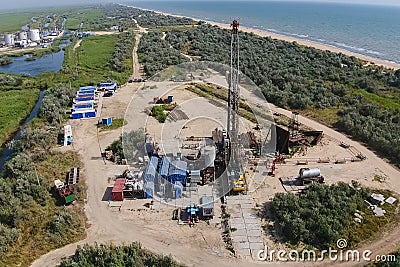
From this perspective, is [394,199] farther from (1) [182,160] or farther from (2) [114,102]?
(2) [114,102]

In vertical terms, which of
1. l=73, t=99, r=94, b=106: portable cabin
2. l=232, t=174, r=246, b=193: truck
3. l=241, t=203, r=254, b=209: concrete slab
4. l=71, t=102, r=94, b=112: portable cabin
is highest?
l=73, t=99, r=94, b=106: portable cabin

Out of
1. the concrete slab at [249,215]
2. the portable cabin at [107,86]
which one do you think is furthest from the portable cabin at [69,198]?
the portable cabin at [107,86]

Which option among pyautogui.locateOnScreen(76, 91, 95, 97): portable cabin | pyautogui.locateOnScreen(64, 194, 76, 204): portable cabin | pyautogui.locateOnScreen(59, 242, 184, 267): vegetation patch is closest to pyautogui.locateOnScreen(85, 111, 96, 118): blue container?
pyautogui.locateOnScreen(76, 91, 95, 97): portable cabin

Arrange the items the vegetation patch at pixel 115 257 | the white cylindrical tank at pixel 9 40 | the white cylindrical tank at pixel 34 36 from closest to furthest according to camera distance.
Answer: the vegetation patch at pixel 115 257, the white cylindrical tank at pixel 9 40, the white cylindrical tank at pixel 34 36

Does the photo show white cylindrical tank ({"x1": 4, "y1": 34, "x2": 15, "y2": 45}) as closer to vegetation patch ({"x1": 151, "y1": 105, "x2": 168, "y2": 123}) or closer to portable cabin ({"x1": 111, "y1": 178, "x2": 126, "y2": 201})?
vegetation patch ({"x1": 151, "y1": 105, "x2": 168, "y2": 123})

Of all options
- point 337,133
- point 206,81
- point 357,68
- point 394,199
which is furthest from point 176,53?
point 394,199

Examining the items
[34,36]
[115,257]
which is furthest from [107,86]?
[34,36]

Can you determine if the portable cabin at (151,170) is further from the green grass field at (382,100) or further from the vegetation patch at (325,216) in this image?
the green grass field at (382,100)
